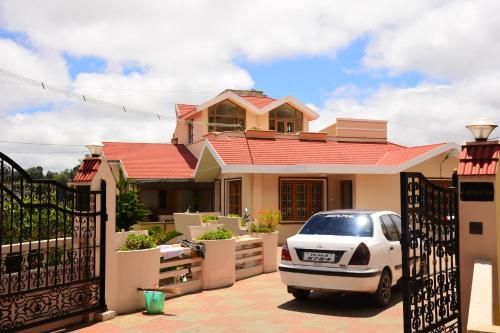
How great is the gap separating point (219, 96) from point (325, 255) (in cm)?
2235

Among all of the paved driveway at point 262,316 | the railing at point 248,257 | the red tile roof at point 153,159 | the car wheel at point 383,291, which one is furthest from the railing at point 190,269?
the red tile roof at point 153,159

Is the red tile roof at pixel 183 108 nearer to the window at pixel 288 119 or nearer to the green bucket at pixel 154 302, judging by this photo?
the window at pixel 288 119

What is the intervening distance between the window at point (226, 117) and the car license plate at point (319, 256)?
70.6 ft

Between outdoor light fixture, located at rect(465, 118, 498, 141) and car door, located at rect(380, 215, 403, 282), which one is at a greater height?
outdoor light fixture, located at rect(465, 118, 498, 141)

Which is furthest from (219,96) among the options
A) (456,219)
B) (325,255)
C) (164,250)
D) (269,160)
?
(456,219)

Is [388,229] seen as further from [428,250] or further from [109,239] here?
[109,239]

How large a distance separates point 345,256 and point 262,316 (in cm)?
171

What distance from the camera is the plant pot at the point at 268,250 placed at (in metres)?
13.4

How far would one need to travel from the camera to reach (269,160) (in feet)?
71.3

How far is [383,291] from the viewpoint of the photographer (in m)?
9.03

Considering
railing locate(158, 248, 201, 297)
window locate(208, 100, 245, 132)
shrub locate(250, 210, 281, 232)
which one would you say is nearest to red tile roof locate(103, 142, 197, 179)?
window locate(208, 100, 245, 132)

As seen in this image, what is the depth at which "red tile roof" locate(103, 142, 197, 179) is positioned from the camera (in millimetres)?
27000

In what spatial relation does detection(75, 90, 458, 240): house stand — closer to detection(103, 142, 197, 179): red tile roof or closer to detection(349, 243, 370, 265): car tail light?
detection(103, 142, 197, 179): red tile roof

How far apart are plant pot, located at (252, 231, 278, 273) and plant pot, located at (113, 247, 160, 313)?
4396 mm
